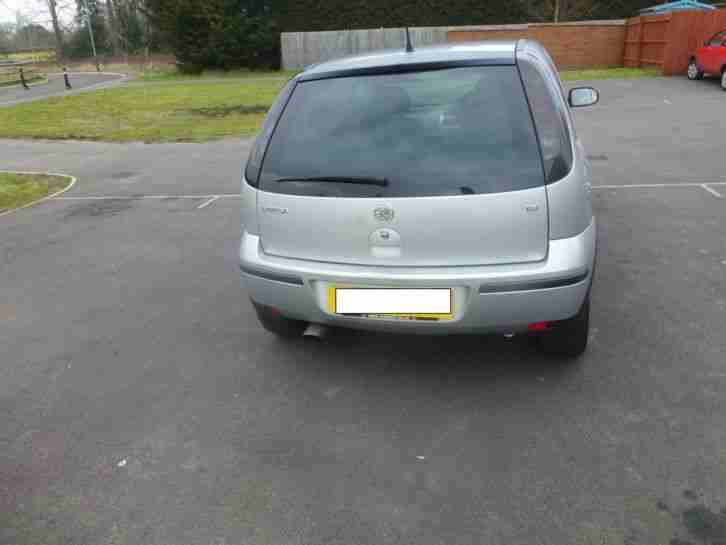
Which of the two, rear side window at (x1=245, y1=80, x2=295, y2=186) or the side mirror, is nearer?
rear side window at (x1=245, y1=80, x2=295, y2=186)

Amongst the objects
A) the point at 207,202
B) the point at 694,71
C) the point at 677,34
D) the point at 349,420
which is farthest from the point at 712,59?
the point at 349,420

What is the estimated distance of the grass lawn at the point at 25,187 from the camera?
795 centimetres

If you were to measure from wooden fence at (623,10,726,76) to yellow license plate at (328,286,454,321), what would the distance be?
68.9 ft

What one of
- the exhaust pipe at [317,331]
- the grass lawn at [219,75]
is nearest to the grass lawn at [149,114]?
the grass lawn at [219,75]

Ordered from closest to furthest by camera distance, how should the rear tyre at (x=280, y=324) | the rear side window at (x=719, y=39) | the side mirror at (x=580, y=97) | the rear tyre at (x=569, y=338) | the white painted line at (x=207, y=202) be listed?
the rear tyre at (x=569, y=338)
the rear tyre at (x=280, y=324)
the side mirror at (x=580, y=97)
the white painted line at (x=207, y=202)
the rear side window at (x=719, y=39)

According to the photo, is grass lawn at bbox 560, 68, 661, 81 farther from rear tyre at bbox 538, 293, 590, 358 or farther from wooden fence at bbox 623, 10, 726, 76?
rear tyre at bbox 538, 293, 590, 358

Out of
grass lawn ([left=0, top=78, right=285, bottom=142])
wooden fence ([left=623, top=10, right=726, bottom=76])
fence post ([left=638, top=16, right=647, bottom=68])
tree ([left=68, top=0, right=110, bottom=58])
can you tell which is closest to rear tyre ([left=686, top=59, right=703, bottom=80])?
wooden fence ([left=623, top=10, right=726, bottom=76])

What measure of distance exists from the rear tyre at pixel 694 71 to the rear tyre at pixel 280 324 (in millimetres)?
18472

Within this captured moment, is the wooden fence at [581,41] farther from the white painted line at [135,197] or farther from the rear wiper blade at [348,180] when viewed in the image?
the rear wiper blade at [348,180]

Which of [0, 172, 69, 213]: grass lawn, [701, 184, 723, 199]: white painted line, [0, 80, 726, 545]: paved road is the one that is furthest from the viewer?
[0, 172, 69, 213]: grass lawn

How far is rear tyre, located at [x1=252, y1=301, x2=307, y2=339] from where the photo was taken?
3.50 meters

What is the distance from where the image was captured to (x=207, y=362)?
360 centimetres

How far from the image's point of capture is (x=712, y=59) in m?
16.6

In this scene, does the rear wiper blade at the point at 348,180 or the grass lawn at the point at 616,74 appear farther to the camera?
the grass lawn at the point at 616,74
